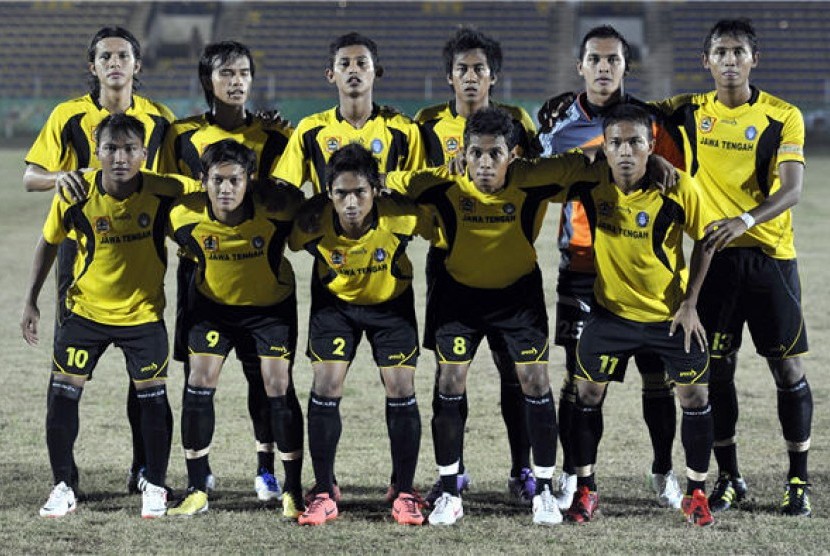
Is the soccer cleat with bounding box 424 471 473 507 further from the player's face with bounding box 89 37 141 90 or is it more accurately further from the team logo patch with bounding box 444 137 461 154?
the player's face with bounding box 89 37 141 90

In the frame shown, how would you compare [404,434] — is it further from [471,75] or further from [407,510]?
[471,75]

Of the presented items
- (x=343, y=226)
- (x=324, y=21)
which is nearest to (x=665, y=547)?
(x=343, y=226)

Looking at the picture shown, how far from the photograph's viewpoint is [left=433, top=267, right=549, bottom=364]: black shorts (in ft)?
19.2

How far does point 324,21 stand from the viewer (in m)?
46.4

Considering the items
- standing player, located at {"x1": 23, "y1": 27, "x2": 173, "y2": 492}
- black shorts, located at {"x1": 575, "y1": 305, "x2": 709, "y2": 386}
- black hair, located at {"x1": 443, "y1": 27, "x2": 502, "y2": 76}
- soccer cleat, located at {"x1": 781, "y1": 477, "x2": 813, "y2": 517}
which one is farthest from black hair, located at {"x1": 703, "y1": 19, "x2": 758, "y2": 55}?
standing player, located at {"x1": 23, "y1": 27, "x2": 173, "y2": 492}

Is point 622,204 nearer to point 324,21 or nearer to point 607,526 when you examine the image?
point 607,526

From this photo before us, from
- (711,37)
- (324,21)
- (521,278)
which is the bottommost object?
(521,278)

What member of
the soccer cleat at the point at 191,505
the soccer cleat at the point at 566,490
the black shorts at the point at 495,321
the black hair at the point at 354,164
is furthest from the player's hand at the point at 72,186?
the soccer cleat at the point at 566,490

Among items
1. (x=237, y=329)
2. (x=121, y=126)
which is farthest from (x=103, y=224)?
(x=237, y=329)

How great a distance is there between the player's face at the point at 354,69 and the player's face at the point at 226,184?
695 millimetres

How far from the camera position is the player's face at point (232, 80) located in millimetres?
6227

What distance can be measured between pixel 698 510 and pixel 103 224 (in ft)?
9.63

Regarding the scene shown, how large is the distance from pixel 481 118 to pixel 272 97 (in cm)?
3511

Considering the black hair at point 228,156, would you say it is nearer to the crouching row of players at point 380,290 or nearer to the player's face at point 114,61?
the crouching row of players at point 380,290
